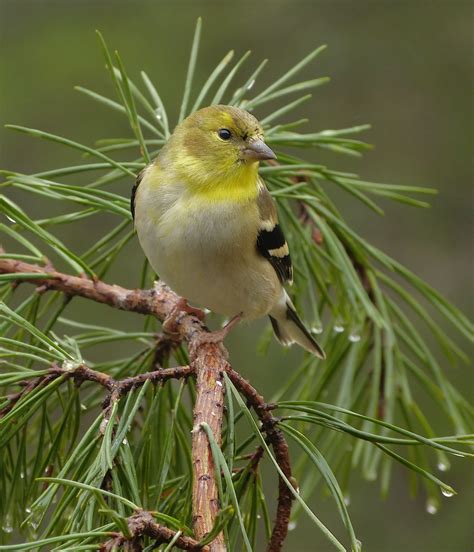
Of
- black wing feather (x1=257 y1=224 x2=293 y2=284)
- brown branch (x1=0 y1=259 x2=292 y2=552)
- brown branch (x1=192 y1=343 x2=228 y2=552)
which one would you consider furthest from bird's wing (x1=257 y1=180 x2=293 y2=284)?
brown branch (x1=192 y1=343 x2=228 y2=552)

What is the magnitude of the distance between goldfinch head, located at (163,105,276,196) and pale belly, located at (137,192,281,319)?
15 centimetres

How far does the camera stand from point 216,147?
3.19m

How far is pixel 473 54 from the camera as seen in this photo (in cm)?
649

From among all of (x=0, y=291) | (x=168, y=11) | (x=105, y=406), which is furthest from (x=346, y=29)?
(x=105, y=406)

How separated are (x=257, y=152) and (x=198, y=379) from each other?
1.20 m

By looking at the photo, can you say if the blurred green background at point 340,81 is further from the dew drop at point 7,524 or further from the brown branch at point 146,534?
the brown branch at point 146,534

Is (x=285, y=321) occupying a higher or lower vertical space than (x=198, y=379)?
higher

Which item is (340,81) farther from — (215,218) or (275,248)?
(215,218)

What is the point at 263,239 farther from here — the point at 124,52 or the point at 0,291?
the point at 124,52

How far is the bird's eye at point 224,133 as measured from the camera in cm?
318

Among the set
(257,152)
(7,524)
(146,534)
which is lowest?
(7,524)

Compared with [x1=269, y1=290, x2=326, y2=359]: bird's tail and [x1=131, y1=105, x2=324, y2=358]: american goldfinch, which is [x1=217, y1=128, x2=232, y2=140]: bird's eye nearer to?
[x1=131, y1=105, x2=324, y2=358]: american goldfinch

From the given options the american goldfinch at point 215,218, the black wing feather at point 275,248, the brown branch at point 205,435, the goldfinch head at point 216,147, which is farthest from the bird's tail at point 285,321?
the brown branch at point 205,435

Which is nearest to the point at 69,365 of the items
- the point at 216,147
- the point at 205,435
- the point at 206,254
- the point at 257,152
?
the point at 205,435
